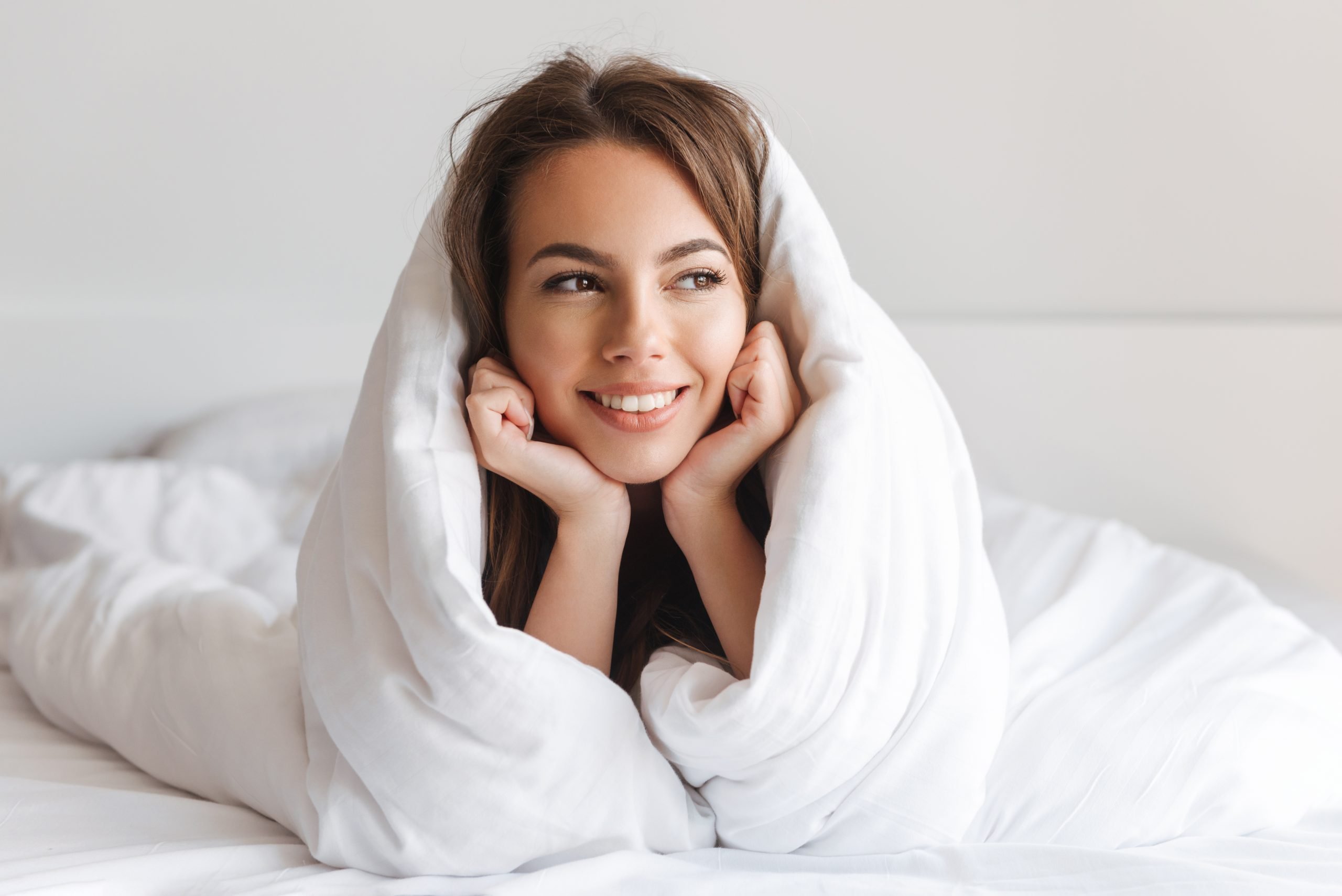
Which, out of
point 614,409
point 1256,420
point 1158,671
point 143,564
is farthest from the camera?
point 1256,420

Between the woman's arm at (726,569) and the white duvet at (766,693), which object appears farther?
the woman's arm at (726,569)

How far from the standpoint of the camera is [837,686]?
2.68ft

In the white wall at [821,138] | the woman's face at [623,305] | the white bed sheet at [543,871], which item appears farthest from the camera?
the white wall at [821,138]

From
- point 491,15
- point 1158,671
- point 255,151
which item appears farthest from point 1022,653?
point 255,151

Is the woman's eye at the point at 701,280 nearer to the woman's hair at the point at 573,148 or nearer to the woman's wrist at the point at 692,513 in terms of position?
the woman's hair at the point at 573,148

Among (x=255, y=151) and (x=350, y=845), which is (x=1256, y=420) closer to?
(x=350, y=845)

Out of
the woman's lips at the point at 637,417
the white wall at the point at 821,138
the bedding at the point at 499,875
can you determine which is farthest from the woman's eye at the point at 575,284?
the white wall at the point at 821,138

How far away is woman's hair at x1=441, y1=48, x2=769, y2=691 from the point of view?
958mm

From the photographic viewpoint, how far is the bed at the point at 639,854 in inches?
31.3

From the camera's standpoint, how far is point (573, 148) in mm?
950

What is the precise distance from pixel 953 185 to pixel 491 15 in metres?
0.88

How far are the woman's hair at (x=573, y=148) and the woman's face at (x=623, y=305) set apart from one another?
3 centimetres

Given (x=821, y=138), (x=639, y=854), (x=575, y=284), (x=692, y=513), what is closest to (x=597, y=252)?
(x=575, y=284)

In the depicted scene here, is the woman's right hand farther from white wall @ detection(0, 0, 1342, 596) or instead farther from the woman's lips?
white wall @ detection(0, 0, 1342, 596)
